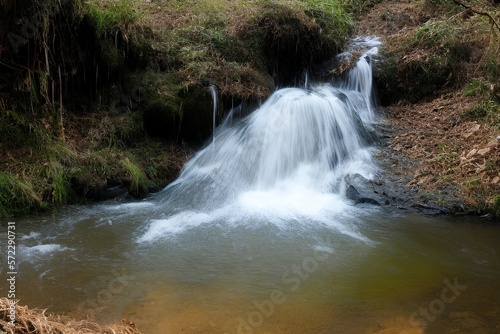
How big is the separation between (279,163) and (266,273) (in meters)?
3.00

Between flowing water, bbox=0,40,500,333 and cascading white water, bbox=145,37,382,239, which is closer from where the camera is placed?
flowing water, bbox=0,40,500,333

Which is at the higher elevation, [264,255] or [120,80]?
[120,80]

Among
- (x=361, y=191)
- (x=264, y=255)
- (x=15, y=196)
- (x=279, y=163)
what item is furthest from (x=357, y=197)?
(x=15, y=196)

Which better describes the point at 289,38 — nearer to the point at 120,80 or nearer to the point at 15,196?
the point at 120,80

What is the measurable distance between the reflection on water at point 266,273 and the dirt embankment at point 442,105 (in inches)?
26.6

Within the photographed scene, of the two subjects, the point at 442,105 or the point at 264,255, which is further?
the point at 442,105

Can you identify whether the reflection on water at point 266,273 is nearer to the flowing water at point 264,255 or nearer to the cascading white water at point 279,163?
the flowing water at point 264,255

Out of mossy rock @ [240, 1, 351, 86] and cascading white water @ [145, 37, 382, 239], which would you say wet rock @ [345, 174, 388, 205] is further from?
mossy rock @ [240, 1, 351, 86]

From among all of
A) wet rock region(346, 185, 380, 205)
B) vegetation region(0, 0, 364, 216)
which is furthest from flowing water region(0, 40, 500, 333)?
vegetation region(0, 0, 364, 216)

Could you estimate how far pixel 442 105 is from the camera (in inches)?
331

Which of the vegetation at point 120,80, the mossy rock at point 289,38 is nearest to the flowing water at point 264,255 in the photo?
the vegetation at point 120,80

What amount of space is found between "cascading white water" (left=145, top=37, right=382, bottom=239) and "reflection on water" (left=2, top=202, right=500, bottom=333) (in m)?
0.46

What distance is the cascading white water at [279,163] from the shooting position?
5.73m

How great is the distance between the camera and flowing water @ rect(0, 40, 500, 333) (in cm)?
330
